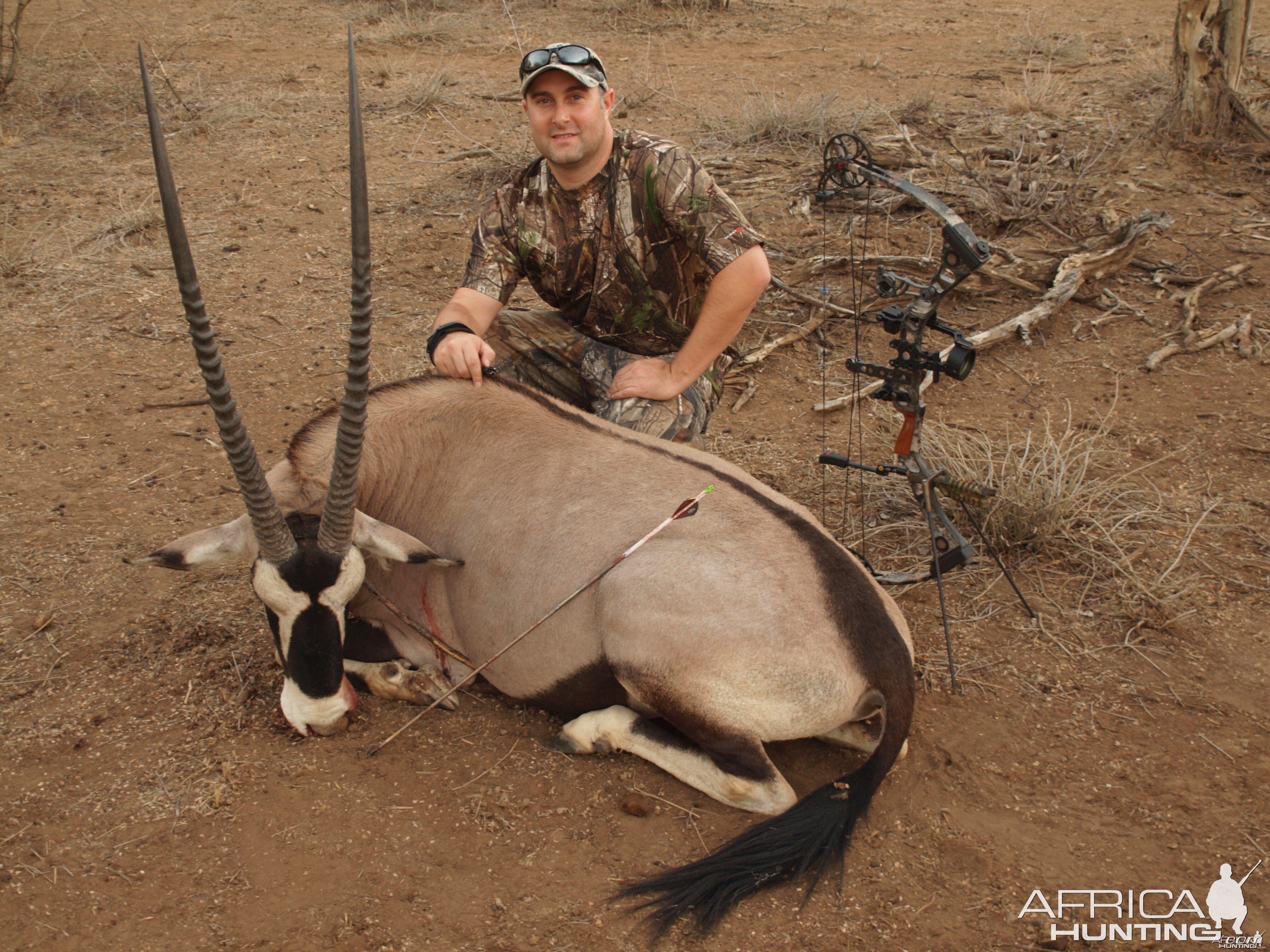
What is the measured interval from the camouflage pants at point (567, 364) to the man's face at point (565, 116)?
945mm

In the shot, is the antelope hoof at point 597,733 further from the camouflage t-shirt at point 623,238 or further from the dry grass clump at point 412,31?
the dry grass clump at point 412,31

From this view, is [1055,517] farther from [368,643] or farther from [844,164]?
[368,643]

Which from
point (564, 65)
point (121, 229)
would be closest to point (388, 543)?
point (564, 65)

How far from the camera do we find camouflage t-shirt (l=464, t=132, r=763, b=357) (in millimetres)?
4262

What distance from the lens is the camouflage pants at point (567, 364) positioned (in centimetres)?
472

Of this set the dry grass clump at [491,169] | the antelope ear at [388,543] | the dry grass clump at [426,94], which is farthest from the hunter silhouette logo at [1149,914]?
the dry grass clump at [426,94]

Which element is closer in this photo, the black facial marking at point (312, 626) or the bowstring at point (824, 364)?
the black facial marking at point (312, 626)

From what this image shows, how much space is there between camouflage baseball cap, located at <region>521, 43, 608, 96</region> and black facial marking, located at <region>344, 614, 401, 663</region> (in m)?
2.33

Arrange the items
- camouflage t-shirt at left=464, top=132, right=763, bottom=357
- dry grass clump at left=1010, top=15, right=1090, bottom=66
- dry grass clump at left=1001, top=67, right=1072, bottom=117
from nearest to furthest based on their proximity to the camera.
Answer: camouflage t-shirt at left=464, top=132, right=763, bottom=357 < dry grass clump at left=1001, top=67, right=1072, bottom=117 < dry grass clump at left=1010, top=15, right=1090, bottom=66

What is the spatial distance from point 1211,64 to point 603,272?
275 inches

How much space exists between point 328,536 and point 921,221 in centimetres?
599

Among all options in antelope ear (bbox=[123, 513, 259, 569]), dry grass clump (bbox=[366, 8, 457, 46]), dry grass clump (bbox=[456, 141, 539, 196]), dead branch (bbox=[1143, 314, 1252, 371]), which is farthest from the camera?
dry grass clump (bbox=[366, 8, 457, 46])

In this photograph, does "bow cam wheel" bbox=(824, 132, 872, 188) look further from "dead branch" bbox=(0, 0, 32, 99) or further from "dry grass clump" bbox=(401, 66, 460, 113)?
"dead branch" bbox=(0, 0, 32, 99)

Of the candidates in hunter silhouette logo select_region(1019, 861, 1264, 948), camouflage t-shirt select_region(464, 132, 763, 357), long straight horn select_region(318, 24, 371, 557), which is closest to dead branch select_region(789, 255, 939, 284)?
camouflage t-shirt select_region(464, 132, 763, 357)
